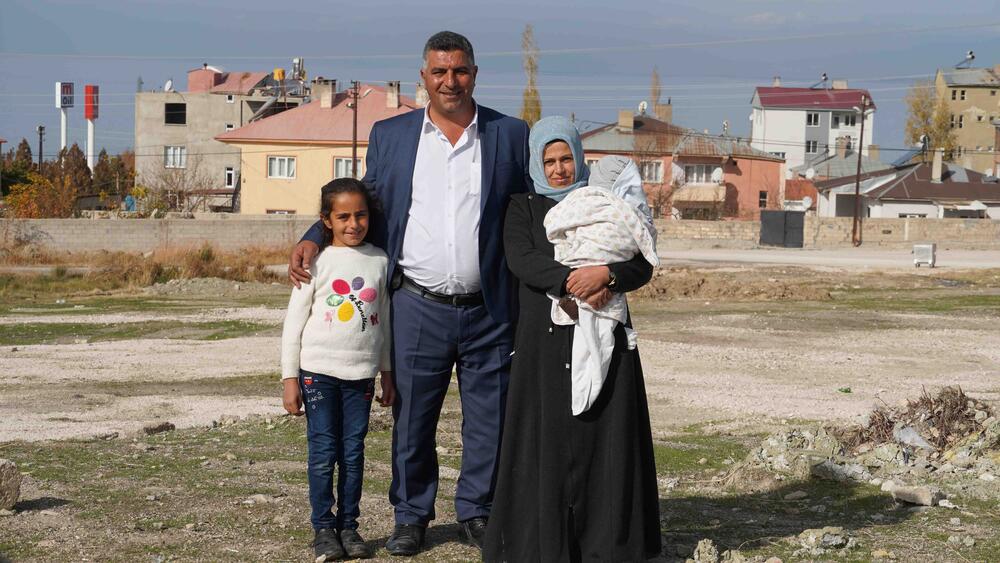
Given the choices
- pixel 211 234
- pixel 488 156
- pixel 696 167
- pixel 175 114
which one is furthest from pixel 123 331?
pixel 175 114

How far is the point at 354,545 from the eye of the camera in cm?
556

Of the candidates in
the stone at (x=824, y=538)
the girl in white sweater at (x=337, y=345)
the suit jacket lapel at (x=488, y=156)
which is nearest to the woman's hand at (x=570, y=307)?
the suit jacket lapel at (x=488, y=156)

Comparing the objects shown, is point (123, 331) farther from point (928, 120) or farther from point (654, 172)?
point (928, 120)

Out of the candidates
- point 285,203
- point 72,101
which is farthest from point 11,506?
point 72,101

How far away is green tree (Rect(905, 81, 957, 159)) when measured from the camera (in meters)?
107

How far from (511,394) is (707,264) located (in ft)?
121

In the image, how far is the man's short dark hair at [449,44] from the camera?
5.54 m

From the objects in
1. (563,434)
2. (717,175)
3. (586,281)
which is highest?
(717,175)

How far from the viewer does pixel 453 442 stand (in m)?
9.12

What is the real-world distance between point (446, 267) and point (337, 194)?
1.77 feet

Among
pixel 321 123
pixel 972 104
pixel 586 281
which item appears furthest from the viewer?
pixel 972 104

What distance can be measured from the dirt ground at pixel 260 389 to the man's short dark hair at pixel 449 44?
2.12 meters

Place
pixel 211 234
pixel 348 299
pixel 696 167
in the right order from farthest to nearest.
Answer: pixel 696 167, pixel 211 234, pixel 348 299

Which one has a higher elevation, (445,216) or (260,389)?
(445,216)
